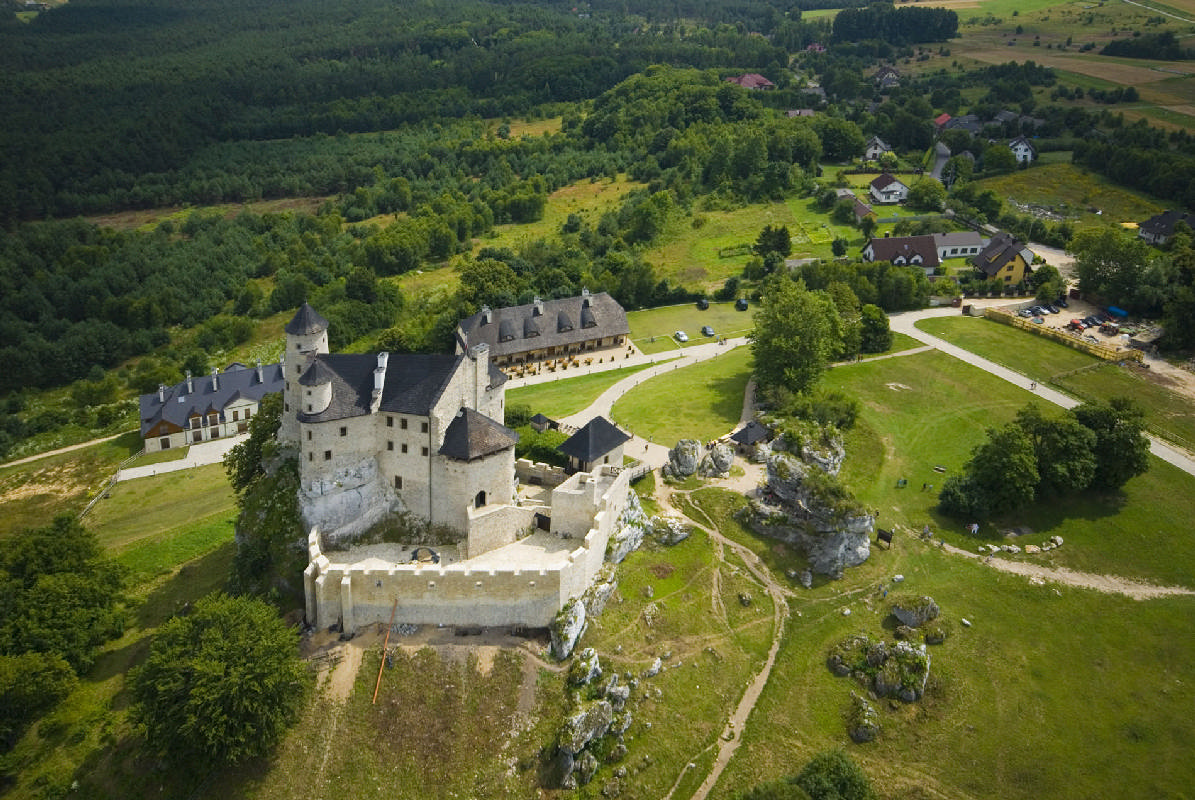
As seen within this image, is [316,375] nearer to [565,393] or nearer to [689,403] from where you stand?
[565,393]

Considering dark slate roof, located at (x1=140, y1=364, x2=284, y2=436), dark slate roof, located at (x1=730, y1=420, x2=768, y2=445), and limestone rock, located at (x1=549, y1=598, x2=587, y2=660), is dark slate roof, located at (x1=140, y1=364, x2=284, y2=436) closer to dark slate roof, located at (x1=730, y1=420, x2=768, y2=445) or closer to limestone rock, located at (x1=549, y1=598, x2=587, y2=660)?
dark slate roof, located at (x1=730, y1=420, x2=768, y2=445)

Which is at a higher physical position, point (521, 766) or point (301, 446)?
point (301, 446)

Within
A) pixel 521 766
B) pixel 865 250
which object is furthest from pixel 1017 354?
pixel 521 766

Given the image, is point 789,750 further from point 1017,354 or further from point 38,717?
point 1017,354

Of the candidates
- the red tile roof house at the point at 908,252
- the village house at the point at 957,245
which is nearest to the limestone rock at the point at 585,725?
the red tile roof house at the point at 908,252

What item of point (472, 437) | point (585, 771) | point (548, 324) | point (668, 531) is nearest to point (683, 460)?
point (668, 531)

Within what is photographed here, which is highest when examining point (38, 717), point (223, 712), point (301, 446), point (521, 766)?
point (301, 446)
